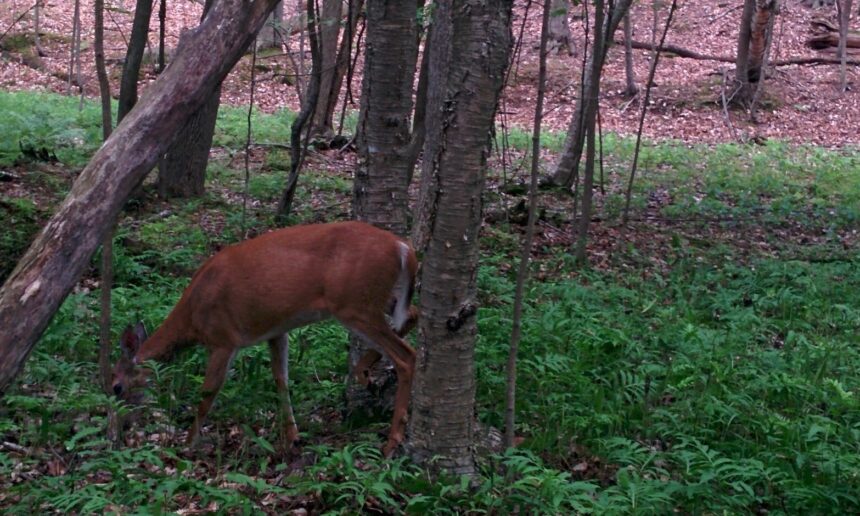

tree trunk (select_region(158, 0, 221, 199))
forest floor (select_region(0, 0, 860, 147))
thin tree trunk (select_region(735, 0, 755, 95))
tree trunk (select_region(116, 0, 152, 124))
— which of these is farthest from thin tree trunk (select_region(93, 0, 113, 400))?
thin tree trunk (select_region(735, 0, 755, 95))

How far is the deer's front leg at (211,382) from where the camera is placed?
5.72 m

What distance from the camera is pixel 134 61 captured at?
8.50 meters

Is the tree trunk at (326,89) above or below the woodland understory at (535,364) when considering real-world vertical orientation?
above

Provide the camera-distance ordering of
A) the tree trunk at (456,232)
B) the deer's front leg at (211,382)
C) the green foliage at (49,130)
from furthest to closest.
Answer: the green foliage at (49,130) → the deer's front leg at (211,382) → the tree trunk at (456,232)

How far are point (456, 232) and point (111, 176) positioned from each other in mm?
1577

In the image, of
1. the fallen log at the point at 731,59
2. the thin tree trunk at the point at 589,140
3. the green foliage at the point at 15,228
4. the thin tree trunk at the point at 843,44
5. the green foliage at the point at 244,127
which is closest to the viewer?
the green foliage at the point at 15,228

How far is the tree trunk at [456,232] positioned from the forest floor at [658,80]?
14484mm

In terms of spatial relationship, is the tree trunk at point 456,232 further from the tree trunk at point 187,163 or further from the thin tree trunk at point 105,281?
the tree trunk at point 187,163

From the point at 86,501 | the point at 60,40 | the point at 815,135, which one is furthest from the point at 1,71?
the point at 86,501

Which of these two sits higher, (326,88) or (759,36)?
(759,36)

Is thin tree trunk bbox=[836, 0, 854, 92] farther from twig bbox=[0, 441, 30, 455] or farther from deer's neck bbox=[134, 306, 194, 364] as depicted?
twig bbox=[0, 441, 30, 455]

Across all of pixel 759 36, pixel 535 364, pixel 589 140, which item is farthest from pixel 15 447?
pixel 759 36

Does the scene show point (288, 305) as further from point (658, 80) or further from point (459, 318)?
point (658, 80)

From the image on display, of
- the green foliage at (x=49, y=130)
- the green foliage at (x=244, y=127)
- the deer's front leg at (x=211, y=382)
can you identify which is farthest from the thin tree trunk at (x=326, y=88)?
the deer's front leg at (x=211, y=382)
